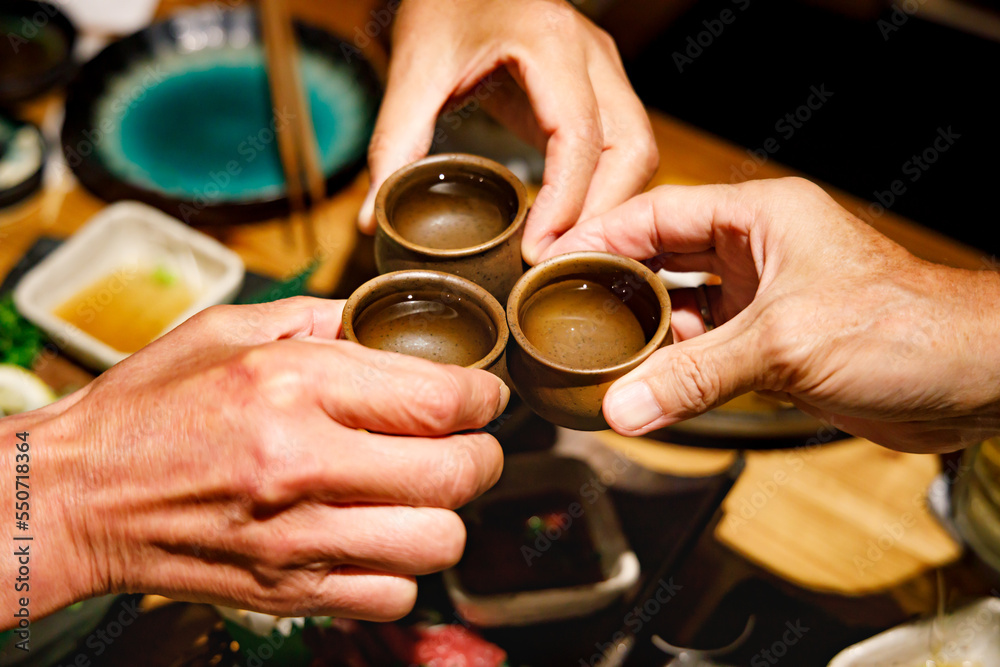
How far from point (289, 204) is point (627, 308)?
1101mm

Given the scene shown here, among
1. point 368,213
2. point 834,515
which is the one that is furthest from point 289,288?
point 834,515

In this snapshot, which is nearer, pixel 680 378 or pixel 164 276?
pixel 680 378

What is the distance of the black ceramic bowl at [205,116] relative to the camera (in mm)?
1994

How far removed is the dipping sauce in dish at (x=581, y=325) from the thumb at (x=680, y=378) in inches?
4.6

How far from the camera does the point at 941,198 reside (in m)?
3.16

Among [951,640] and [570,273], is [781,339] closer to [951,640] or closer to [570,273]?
[570,273]

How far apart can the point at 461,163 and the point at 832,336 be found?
0.65 meters

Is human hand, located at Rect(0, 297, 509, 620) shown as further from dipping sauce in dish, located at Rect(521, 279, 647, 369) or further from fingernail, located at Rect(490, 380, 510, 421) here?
dipping sauce in dish, located at Rect(521, 279, 647, 369)

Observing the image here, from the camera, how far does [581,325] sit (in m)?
1.20

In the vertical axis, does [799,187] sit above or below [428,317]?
above

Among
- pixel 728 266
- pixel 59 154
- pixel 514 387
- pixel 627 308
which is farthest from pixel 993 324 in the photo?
pixel 59 154

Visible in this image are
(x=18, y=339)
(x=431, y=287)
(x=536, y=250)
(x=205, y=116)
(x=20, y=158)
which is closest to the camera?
(x=431, y=287)

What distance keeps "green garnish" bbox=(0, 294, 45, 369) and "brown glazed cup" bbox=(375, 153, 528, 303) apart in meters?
0.92

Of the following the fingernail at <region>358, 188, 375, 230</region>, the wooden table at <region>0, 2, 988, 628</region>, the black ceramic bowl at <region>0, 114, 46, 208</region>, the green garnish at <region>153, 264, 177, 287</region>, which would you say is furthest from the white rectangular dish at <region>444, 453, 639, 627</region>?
the black ceramic bowl at <region>0, 114, 46, 208</region>
